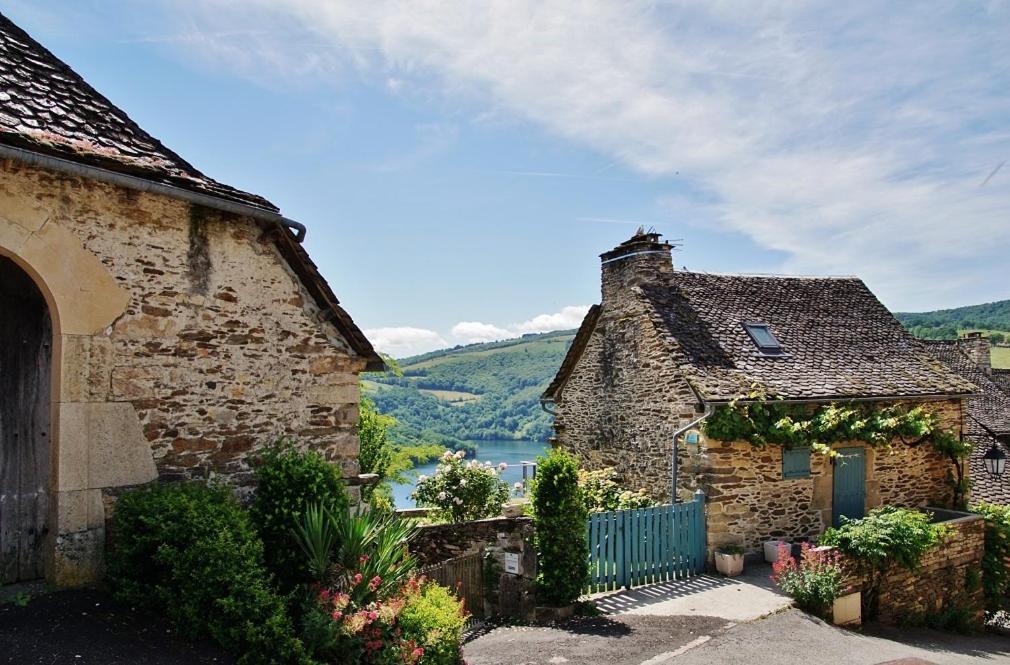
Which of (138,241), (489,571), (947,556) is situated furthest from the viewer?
(947,556)

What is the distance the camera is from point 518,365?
3410 inches

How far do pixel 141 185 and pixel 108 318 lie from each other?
47.4 inches

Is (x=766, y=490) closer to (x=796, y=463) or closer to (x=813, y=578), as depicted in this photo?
(x=796, y=463)

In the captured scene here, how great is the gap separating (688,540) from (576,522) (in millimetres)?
3175

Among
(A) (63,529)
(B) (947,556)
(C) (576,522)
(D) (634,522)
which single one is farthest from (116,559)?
(B) (947,556)

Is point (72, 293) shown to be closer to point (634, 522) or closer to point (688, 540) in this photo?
point (634, 522)

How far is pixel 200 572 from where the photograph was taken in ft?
16.5

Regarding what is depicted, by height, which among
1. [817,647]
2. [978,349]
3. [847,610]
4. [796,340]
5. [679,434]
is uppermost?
[796,340]

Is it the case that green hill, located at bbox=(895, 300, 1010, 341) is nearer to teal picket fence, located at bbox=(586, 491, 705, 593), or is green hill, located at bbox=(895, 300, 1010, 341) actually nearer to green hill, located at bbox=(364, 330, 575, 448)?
green hill, located at bbox=(364, 330, 575, 448)

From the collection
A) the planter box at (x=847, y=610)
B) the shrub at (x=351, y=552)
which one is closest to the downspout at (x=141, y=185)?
the shrub at (x=351, y=552)

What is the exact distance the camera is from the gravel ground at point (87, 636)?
4.52 metres

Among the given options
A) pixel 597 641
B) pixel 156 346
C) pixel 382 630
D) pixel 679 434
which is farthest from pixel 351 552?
pixel 679 434

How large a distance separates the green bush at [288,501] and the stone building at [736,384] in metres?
7.20

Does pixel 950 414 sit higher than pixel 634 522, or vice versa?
pixel 950 414
